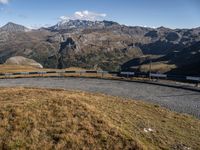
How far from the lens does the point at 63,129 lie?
17.8 metres

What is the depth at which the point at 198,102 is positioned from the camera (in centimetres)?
3042

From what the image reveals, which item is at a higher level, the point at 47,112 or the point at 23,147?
the point at 47,112

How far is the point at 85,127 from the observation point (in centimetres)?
1803

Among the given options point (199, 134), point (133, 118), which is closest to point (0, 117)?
point (133, 118)

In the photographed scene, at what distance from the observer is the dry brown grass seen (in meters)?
16.5

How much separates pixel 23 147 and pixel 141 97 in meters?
19.3

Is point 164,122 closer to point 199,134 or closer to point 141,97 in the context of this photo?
point 199,134

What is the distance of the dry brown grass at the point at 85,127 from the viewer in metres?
16.5

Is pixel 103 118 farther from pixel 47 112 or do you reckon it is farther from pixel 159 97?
pixel 159 97

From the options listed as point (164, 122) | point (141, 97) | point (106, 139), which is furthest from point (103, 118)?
point (141, 97)

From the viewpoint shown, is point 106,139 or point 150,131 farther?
point 150,131

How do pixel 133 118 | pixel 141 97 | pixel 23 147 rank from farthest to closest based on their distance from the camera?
pixel 141 97 < pixel 133 118 < pixel 23 147

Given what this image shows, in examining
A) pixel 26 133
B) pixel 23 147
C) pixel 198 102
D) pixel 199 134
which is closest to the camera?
pixel 23 147

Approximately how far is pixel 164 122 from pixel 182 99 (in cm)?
1180
